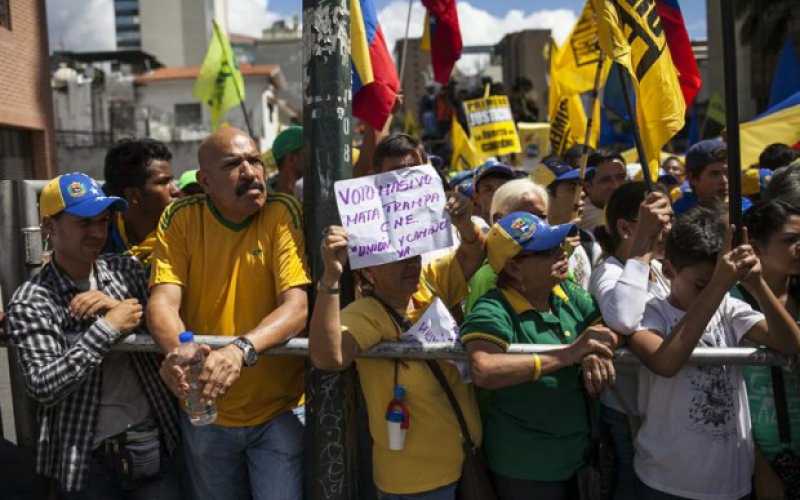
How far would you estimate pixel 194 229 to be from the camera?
2.93 metres

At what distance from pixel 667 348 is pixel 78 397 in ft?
7.23

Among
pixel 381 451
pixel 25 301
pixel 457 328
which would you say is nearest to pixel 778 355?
pixel 457 328

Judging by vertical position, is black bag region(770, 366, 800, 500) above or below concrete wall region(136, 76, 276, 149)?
below

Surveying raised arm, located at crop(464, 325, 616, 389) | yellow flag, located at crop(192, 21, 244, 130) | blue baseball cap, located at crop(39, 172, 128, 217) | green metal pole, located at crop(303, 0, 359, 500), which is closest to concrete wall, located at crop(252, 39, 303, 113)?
yellow flag, located at crop(192, 21, 244, 130)

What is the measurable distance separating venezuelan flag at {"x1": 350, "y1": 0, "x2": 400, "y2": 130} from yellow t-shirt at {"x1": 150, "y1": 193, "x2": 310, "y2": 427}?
1552 mm

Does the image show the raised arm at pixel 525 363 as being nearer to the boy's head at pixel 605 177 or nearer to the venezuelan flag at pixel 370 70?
the venezuelan flag at pixel 370 70

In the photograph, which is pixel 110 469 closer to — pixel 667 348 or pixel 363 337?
pixel 363 337

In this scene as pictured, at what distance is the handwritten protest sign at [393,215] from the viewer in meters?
2.60

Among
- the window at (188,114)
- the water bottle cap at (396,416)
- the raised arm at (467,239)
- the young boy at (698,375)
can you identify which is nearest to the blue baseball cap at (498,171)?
the raised arm at (467,239)

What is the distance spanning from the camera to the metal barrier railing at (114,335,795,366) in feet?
8.29

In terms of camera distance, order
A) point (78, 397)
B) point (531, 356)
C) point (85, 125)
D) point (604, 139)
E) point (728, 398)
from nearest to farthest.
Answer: point (531, 356) → point (728, 398) → point (78, 397) → point (604, 139) → point (85, 125)

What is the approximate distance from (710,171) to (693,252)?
2383mm

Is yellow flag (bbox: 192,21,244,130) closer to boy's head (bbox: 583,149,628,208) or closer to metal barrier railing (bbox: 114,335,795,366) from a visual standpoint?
boy's head (bbox: 583,149,628,208)

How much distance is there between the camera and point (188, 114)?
166 feet
